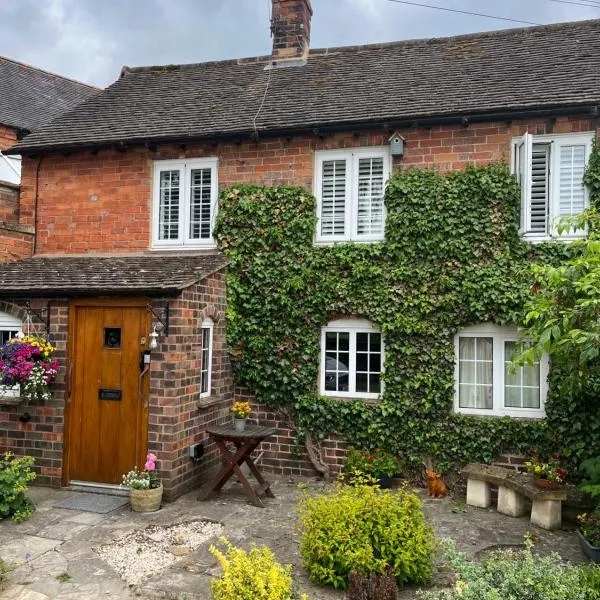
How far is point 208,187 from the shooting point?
10195mm

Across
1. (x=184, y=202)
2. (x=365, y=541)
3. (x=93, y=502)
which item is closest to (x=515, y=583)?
(x=365, y=541)

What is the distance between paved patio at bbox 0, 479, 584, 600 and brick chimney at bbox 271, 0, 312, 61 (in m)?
8.85

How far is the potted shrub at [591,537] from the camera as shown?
6.12 meters

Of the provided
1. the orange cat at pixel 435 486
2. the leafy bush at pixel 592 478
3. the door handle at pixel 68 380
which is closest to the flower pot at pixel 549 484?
the leafy bush at pixel 592 478

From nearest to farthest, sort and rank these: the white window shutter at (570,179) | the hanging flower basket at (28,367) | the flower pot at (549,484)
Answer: the flower pot at (549,484), the hanging flower basket at (28,367), the white window shutter at (570,179)

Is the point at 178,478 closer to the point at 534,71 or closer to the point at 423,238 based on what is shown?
the point at 423,238

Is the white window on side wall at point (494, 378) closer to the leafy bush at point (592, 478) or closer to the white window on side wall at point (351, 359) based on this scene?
the white window on side wall at point (351, 359)

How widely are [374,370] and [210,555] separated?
13.8ft

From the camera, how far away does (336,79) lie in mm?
11078

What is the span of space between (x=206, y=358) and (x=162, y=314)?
138cm

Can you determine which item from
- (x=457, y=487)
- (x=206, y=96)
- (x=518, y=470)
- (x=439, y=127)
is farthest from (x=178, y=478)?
(x=206, y=96)

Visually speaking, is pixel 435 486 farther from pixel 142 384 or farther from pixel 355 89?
pixel 355 89

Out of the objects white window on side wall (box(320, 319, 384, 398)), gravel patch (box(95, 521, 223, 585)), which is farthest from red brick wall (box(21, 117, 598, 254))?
gravel patch (box(95, 521, 223, 585))

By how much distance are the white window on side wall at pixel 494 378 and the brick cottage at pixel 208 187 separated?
40 millimetres
